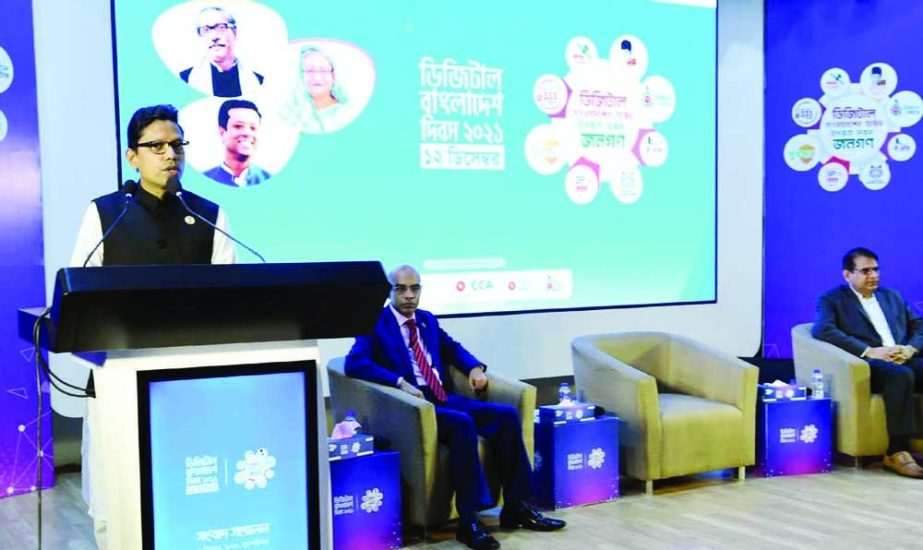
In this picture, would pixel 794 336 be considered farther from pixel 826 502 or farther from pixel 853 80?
pixel 853 80

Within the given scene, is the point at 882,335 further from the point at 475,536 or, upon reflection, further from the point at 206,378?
the point at 206,378

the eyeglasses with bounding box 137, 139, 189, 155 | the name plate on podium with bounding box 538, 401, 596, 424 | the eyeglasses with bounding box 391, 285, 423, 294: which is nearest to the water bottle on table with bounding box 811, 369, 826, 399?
the name plate on podium with bounding box 538, 401, 596, 424

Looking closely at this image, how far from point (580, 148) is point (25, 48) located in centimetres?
322

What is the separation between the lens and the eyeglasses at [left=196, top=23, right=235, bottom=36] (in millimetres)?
4859

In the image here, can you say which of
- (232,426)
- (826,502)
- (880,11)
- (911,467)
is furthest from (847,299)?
(232,426)

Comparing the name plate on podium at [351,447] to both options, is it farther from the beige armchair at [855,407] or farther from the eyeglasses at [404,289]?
the beige armchair at [855,407]

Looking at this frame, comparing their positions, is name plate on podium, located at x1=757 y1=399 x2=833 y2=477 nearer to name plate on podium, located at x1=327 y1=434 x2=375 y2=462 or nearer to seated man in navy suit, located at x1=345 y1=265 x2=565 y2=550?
seated man in navy suit, located at x1=345 y1=265 x2=565 y2=550

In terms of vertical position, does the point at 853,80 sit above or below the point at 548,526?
above

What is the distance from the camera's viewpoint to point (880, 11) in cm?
647

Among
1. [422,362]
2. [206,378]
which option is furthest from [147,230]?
[422,362]

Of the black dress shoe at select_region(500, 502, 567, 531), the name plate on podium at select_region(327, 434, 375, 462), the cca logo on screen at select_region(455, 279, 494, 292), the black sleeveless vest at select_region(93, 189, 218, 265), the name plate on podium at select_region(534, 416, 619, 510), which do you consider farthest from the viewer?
the cca logo on screen at select_region(455, 279, 494, 292)

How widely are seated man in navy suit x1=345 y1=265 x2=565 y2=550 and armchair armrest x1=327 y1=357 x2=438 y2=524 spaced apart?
7 cm

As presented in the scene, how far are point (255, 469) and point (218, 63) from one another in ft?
11.3

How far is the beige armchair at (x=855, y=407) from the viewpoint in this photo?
5.06m
